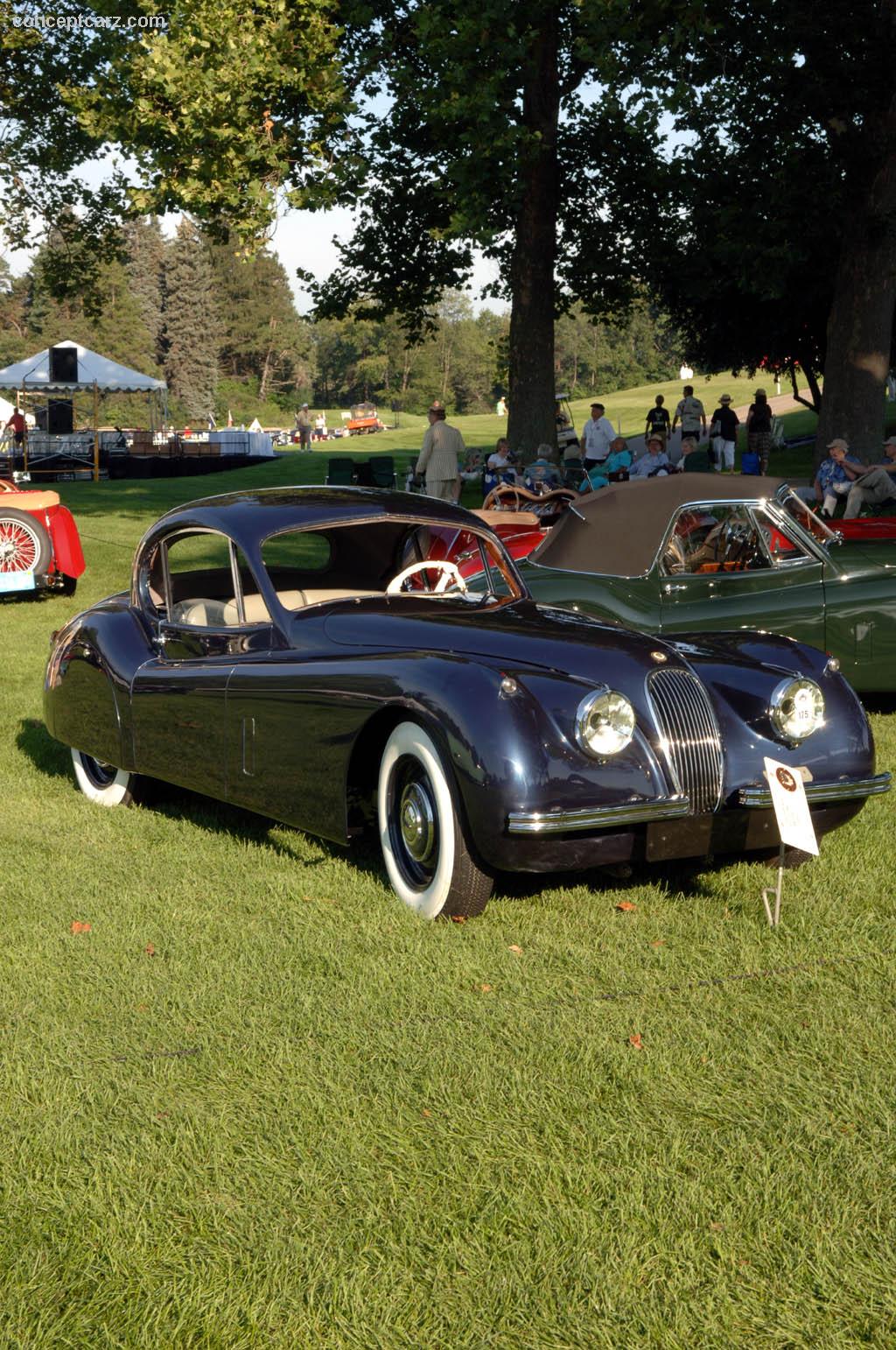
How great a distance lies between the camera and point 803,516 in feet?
30.8

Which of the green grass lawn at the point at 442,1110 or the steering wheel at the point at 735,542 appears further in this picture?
the steering wheel at the point at 735,542

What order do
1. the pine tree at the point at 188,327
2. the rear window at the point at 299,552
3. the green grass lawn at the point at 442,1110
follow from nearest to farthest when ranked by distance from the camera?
the green grass lawn at the point at 442,1110 → the rear window at the point at 299,552 → the pine tree at the point at 188,327

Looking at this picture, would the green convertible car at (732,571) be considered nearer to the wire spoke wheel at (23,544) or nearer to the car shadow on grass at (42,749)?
the car shadow on grass at (42,749)

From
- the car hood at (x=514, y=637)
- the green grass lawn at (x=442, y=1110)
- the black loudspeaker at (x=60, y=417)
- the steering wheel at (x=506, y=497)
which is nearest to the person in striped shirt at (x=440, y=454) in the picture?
the steering wheel at (x=506, y=497)

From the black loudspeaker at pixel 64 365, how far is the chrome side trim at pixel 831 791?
35.6 m

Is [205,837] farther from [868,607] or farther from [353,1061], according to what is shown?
[868,607]

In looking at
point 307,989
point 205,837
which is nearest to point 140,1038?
point 307,989

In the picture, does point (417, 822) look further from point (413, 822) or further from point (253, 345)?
point (253, 345)

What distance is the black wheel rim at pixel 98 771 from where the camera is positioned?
7.51 metres

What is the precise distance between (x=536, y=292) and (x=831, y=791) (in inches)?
767

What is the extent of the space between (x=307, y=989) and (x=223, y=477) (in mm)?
36715

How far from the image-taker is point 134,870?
19.8 ft

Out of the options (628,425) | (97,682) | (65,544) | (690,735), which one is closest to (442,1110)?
(690,735)

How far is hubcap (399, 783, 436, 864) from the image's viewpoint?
5324mm
